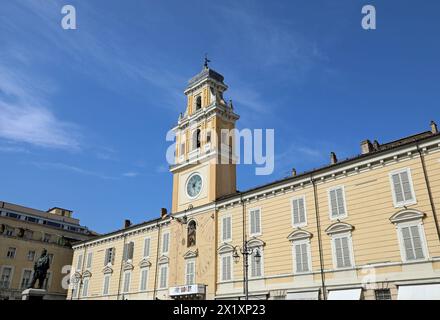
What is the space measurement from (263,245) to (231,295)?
4.89 meters

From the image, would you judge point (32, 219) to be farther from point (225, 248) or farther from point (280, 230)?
point (280, 230)

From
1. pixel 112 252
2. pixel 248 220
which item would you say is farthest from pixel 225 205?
pixel 112 252

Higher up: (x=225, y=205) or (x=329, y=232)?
(x=225, y=205)

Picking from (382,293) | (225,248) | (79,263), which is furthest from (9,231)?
(382,293)

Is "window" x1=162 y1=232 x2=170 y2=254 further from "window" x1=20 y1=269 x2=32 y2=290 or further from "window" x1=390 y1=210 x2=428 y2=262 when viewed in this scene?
"window" x1=20 y1=269 x2=32 y2=290

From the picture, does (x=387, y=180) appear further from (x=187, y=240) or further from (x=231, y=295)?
(x=187, y=240)

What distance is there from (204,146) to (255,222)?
10.3m

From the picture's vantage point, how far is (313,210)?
2683 centimetres

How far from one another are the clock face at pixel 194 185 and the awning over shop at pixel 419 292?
20091mm

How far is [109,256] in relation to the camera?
44.2 meters

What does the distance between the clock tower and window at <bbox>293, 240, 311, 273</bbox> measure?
9898mm

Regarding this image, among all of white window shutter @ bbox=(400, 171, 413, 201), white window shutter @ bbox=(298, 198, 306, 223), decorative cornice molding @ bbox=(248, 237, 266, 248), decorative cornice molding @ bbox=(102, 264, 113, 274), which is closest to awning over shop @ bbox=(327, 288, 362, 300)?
white window shutter @ bbox=(298, 198, 306, 223)

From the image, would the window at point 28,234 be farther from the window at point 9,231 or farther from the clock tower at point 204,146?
the clock tower at point 204,146

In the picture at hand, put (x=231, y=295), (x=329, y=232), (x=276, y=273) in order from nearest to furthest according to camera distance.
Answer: (x=329, y=232), (x=276, y=273), (x=231, y=295)
